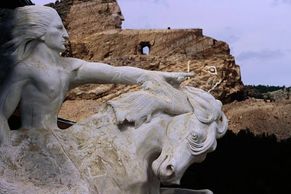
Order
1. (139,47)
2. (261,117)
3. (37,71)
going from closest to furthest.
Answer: (37,71) < (261,117) < (139,47)

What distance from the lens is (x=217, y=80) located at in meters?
21.7

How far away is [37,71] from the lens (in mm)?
3740

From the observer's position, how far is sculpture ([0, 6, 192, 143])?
3699 mm

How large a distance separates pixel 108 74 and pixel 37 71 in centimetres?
36

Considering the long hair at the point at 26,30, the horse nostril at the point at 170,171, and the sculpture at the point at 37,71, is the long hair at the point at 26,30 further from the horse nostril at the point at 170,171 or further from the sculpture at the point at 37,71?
the horse nostril at the point at 170,171

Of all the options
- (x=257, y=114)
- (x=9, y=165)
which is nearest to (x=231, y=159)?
(x=9, y=165)

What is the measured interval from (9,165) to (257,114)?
18057mm

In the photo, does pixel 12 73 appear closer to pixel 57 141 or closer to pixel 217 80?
pixel 57 141

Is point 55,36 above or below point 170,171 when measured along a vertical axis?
above

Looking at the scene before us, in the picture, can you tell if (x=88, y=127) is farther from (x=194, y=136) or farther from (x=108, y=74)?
(x=194, y=136)

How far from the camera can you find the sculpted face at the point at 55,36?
381 cm

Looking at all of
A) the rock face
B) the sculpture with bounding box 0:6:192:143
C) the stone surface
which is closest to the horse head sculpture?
the sculpture with bounding box 0:6:192:143

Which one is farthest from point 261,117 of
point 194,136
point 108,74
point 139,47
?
point 194,136

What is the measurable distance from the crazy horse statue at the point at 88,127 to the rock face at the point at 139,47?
57.1 ft
